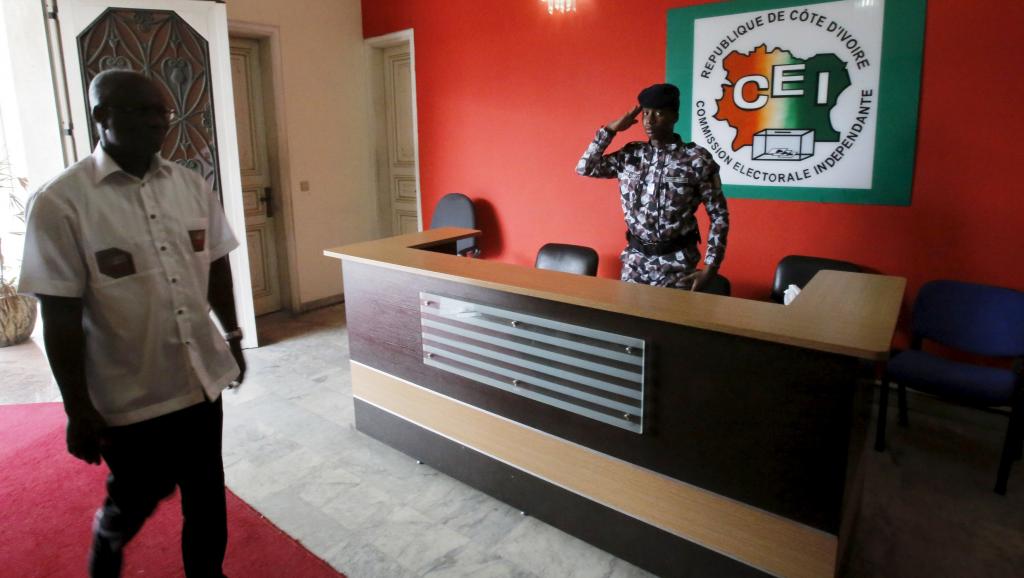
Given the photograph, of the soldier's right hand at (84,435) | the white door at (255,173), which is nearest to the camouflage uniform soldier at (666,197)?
the soldier's right hand at (84,435)

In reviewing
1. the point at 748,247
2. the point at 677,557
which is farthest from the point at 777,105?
the point at 677,557

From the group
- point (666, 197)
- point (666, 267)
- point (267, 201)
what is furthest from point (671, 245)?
point (267, 201)

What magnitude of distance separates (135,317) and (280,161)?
3887mm

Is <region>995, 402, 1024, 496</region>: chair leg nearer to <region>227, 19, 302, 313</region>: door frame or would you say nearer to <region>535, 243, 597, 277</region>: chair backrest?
<region>535, 243, 597, 277</region>: chair backrest

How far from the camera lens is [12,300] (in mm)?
4594

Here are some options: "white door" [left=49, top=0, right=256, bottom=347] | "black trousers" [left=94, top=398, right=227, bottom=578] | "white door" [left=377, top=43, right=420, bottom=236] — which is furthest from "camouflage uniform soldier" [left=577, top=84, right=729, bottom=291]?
"white door" [left=377, top=43, right=420, bottom=236]

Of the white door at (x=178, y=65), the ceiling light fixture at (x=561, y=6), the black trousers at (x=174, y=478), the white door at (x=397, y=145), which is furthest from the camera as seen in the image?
the white door at (x=397, y=145)

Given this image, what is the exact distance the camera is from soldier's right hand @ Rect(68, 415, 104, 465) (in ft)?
4.88

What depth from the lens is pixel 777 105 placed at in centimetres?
354

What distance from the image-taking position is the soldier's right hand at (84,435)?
4.88 ft

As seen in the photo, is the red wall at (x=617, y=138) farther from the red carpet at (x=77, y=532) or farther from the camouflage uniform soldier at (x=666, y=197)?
the red carpet at (x=77, y=532)

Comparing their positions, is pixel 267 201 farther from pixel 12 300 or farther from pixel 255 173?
pixel 12 300

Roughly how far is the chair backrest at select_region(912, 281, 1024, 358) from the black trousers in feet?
10.2

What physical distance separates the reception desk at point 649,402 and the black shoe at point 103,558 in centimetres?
126
